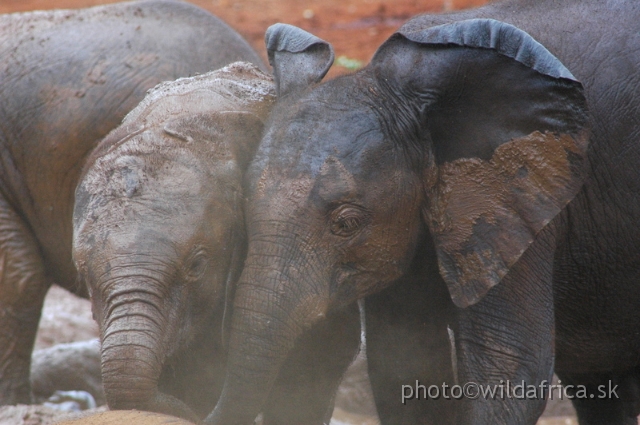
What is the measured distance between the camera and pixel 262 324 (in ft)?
13.8

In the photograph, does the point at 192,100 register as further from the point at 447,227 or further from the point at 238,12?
the point at 238,12

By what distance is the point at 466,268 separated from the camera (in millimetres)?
4535

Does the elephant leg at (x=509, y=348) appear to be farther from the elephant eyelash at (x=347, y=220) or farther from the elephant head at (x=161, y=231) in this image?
the elephant head at (x=161, y=231)

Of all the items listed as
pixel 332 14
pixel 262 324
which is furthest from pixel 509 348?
pixel 332 14

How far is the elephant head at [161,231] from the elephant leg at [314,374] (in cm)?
60

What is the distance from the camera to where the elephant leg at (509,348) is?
4.55 meters

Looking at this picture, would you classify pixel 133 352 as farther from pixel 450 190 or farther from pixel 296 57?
pixel 296 57

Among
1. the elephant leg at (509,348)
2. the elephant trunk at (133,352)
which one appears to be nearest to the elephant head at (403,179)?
the elephant leg at (509,348)

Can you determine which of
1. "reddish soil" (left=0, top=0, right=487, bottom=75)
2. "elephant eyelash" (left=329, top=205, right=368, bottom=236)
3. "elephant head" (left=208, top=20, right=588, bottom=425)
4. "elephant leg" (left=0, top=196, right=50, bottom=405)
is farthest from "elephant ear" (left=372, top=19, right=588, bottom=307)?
"reddish soil" (left=0, top=0, right=487, bottom=75)

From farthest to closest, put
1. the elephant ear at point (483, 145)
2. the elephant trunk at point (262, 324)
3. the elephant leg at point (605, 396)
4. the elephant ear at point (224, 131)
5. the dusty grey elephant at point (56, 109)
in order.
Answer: the dusty grey elephant at point (56, 109), the elephant leg at point (605, 396), the elephant ear at point (224, 131), the elephant ear at point (483, 145), the elephant trunk at point (262, 324)

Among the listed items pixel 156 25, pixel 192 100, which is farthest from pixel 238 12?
pixel 192 100

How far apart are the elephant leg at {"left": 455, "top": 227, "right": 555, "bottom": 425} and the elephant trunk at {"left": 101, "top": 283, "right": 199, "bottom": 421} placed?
1423 millimetres

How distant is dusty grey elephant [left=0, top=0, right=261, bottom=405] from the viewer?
6816 millimetres

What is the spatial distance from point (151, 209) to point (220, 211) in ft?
1.11
